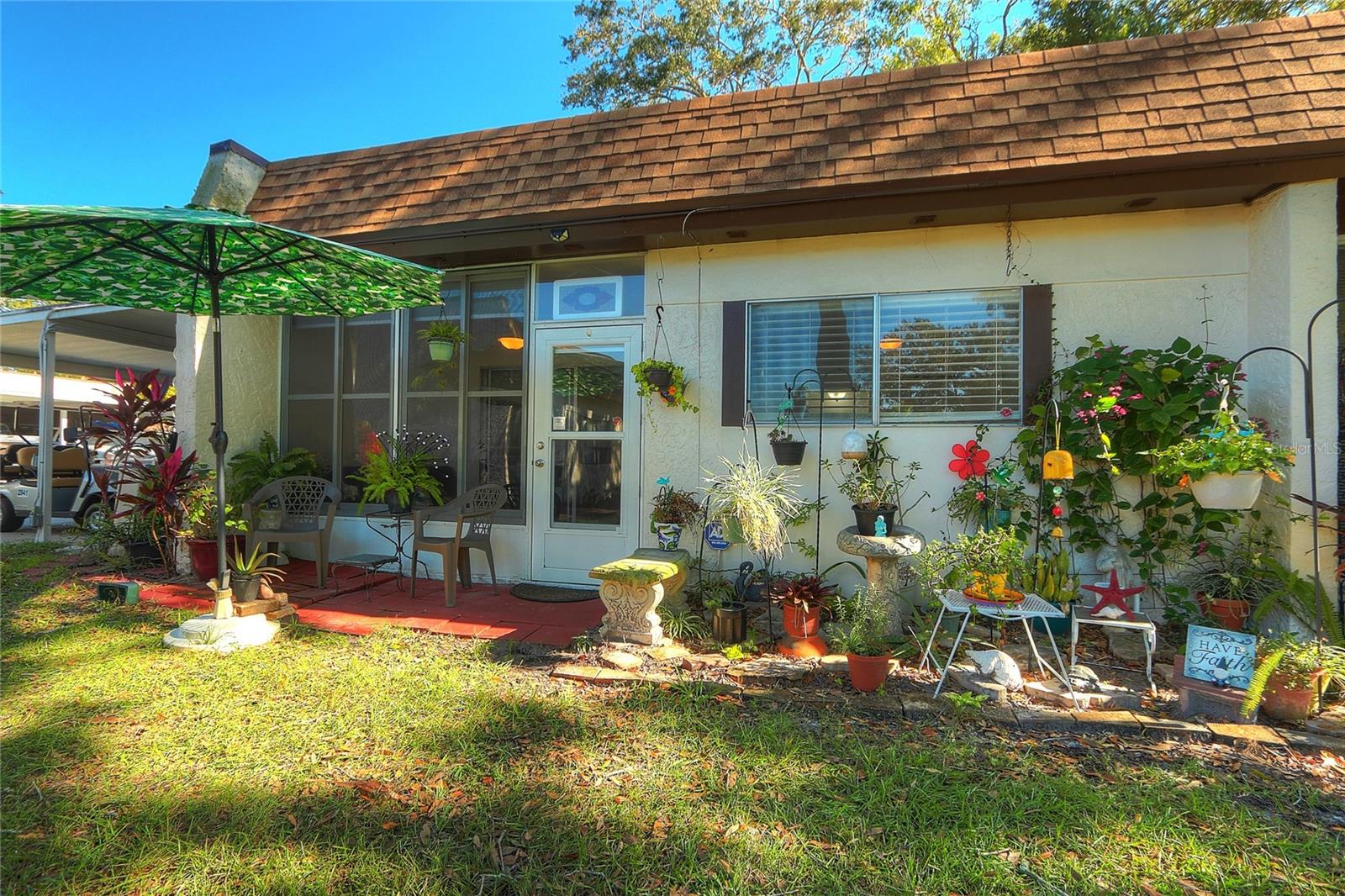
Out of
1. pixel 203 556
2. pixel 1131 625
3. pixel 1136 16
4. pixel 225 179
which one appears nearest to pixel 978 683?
pixel 1131 625

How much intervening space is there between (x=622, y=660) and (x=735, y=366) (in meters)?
2.39

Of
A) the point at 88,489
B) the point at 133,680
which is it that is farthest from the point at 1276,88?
the point at 88,489

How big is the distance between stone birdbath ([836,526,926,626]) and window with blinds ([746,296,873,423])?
1.11 metres

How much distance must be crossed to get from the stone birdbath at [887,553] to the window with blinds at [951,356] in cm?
111

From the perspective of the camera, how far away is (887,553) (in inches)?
143

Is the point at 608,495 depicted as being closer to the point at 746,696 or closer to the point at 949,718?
the point at 746,696

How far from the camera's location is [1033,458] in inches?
161

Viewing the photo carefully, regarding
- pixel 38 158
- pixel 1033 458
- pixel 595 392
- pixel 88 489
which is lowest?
pixel 88 489

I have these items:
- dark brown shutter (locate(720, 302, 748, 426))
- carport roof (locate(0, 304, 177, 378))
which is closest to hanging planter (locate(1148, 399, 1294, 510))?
dark brown shutter (locate(720, 302, 748, 426))

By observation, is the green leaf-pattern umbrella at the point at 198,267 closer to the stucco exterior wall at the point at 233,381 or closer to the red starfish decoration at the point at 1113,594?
the stucco exterior wall at the point at 233,381

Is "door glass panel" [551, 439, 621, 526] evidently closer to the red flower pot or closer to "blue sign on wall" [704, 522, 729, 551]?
"blue sign on wall" [704, 522, 729, 551]

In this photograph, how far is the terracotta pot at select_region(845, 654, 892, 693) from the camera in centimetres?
305

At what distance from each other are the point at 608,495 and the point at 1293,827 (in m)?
4.18

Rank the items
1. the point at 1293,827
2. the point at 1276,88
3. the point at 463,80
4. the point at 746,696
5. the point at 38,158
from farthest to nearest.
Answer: the point at 38,158 → the point at 463,80 → the point at 1276,88 → the point at 746,696 → the point at 1293,827
